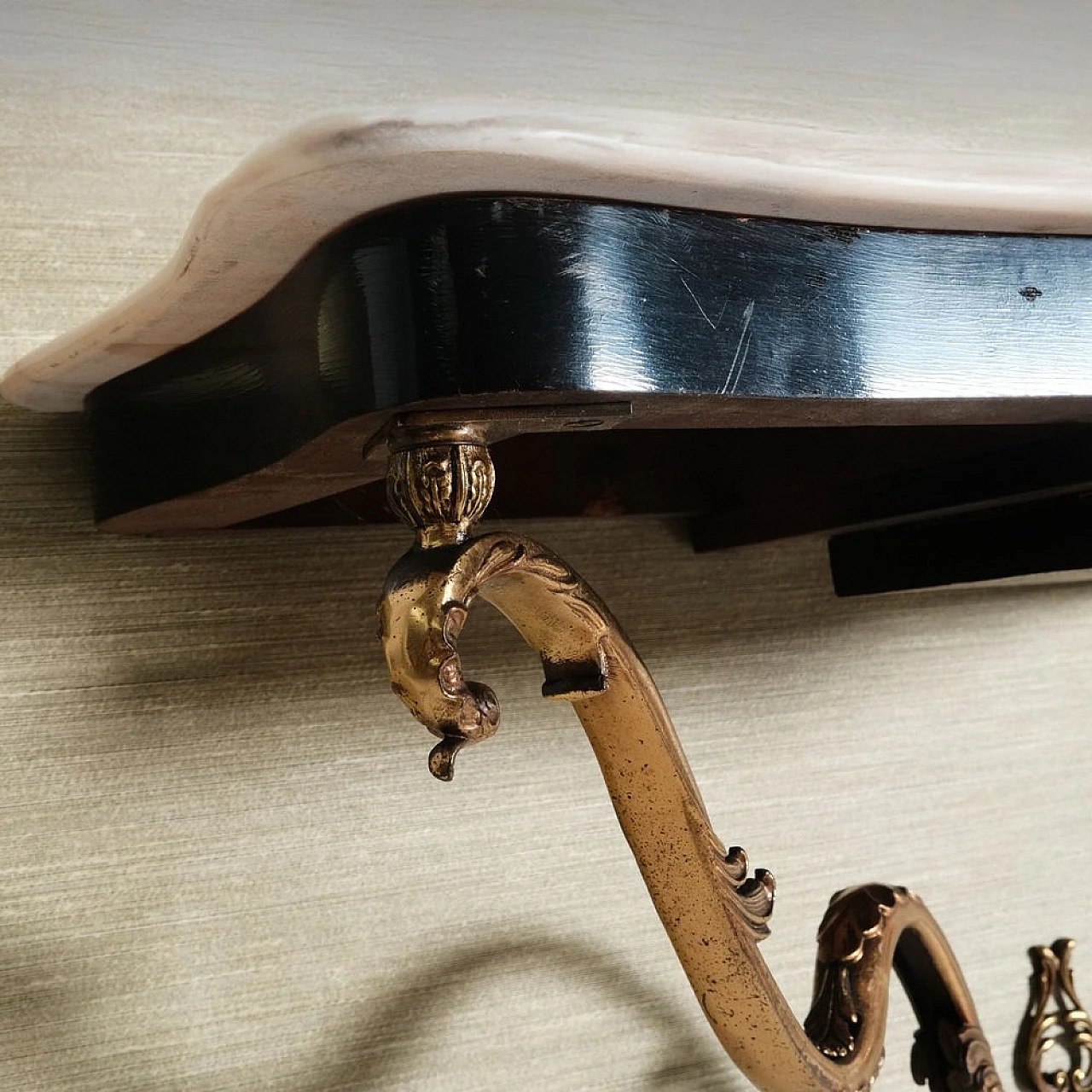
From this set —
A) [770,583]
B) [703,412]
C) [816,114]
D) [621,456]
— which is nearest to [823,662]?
[770,583]

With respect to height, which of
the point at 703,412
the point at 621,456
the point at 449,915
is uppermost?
the point at 703,412

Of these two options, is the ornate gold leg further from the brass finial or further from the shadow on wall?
the shadow on wall

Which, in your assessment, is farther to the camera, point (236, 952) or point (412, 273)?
point (236, 952)

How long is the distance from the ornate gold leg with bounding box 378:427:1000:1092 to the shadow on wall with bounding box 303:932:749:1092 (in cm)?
12

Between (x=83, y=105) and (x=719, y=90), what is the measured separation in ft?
1.13

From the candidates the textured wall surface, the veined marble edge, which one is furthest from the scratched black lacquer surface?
the textured wall surface

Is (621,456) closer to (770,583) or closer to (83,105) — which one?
(770,583)

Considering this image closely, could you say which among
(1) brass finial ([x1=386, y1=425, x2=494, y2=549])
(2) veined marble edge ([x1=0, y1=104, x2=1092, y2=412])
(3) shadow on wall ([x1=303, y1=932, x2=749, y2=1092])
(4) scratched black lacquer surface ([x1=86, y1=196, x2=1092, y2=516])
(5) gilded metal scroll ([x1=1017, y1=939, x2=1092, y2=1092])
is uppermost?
(2) veined marble edge ([x1=0, y1=104, x2=1092, y2=412])

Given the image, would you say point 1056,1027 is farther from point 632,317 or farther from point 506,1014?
point 632,317

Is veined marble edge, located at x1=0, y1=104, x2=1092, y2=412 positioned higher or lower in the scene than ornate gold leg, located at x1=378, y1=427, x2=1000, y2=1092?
higher

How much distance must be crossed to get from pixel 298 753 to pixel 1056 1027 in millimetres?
513

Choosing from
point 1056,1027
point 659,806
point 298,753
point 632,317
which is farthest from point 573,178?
point 1056,1027

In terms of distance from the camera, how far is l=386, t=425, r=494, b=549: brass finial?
31 cm

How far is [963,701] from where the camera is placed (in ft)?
2.54
